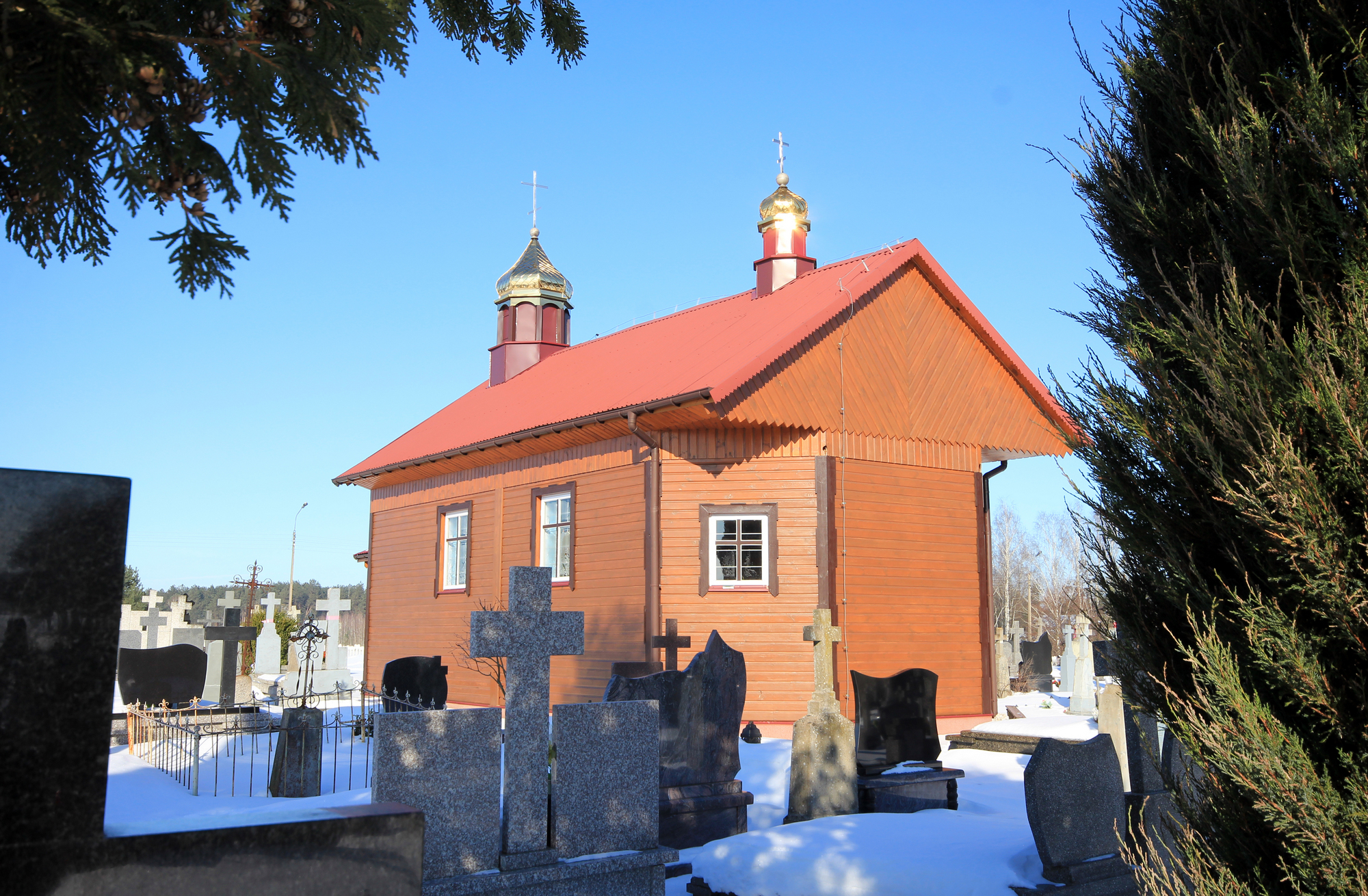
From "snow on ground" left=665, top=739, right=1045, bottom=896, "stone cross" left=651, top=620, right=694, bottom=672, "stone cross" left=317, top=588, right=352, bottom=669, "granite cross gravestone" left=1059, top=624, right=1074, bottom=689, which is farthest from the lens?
"stone cross" left=317, top=588, right=352, bottom=669

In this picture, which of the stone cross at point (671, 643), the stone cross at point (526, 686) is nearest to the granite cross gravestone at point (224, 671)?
the stone cross at point (671, 643)

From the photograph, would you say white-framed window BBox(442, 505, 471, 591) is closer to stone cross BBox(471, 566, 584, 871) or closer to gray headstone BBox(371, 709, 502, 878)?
stone cross BBox(471, 566, 584, 871)

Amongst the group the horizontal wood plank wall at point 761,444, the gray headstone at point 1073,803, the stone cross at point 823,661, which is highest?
the horizontal wood plank wall at point 761,444

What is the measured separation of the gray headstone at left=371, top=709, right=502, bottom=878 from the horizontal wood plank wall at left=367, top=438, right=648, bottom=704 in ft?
31.8

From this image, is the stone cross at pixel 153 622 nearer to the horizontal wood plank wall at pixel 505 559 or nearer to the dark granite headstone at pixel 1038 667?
the horizontal wood plank wall at pixel 505 559

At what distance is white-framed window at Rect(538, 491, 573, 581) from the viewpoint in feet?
54.4

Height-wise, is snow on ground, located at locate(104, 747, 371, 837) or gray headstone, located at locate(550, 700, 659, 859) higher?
gray headstone, located at locate(550, 700, 659, 859)

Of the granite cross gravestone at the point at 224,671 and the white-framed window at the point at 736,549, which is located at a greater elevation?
the white-framed window at the point at 736,549

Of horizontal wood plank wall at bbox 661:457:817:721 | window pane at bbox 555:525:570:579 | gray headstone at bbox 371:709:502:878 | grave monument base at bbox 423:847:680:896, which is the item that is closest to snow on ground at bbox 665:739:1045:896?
grave monument base at bbox 423:847:680:896

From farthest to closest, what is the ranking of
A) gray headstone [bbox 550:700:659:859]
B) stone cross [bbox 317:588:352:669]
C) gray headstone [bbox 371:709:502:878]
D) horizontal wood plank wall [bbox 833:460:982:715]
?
stone cross [bbox 317:588:352:669], horizontal wood plank wall [bbox 833:460:982:715], gray headstone [bbox 550:700:659:859], gray headstone [bbox 371:709:502:878]

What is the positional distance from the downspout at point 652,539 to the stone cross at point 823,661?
5.39 metres

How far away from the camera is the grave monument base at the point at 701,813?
7.52m

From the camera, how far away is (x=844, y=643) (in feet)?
46.4

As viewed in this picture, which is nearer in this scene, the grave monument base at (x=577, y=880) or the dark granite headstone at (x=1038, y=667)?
the grave monument base at (x=577, y=880)
